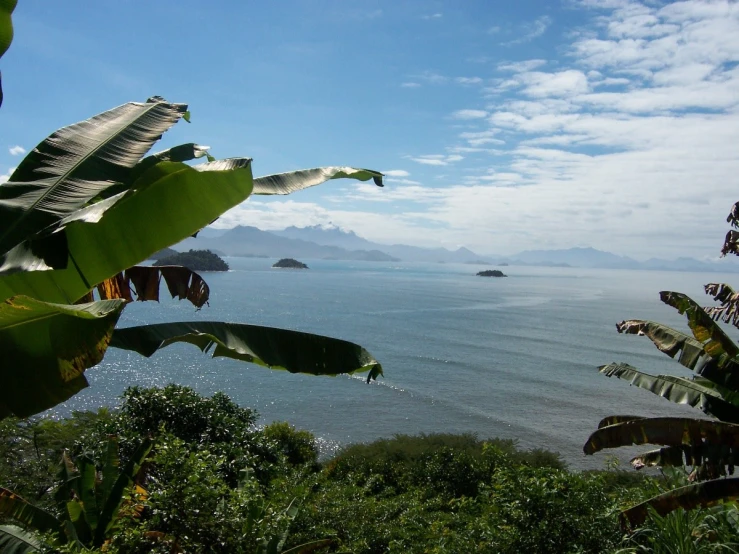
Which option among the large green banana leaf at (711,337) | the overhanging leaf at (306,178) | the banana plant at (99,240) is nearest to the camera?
the banana plant at (99,240)

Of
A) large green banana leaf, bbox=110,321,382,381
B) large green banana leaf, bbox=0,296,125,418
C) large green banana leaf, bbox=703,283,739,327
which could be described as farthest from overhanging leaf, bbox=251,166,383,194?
large green banana leaf, bbox=703,283,739,327

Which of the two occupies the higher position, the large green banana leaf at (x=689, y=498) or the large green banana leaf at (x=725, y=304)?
the large green banana leaf at (x=725, y=304)

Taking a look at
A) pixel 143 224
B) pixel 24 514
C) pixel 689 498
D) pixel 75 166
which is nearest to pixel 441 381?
pixel 689 498

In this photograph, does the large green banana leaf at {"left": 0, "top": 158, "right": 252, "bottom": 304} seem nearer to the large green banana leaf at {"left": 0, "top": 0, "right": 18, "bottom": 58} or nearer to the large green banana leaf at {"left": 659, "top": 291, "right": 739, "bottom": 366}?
the large green banana leaf at {"left": 0, "top": 0, "right": 18, "bottom": 58}

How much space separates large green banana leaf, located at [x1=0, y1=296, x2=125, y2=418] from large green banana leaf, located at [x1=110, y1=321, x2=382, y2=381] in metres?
0.60

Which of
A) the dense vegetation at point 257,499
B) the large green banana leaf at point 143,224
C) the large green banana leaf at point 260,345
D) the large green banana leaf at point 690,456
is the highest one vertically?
the large green banana leaf at point 143,224

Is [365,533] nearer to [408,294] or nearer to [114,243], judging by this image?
[114,243]

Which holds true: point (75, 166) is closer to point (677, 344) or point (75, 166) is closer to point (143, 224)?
point (143, 224)

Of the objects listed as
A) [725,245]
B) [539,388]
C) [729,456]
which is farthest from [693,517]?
[539,388]

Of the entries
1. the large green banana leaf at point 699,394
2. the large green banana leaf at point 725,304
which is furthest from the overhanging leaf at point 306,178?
the large green banana leaf at point 725,304

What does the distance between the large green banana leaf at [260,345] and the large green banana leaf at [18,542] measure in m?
2.57

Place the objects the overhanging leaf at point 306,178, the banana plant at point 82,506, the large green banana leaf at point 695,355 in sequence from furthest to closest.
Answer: the large green banana leaf at point 695,355
the banana plant at point 82,506
the overhanging leaf at point 306,178

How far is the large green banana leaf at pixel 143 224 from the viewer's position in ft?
8.46

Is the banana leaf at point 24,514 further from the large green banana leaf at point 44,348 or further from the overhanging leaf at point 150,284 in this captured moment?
the large green banana leaf at point 44,348
